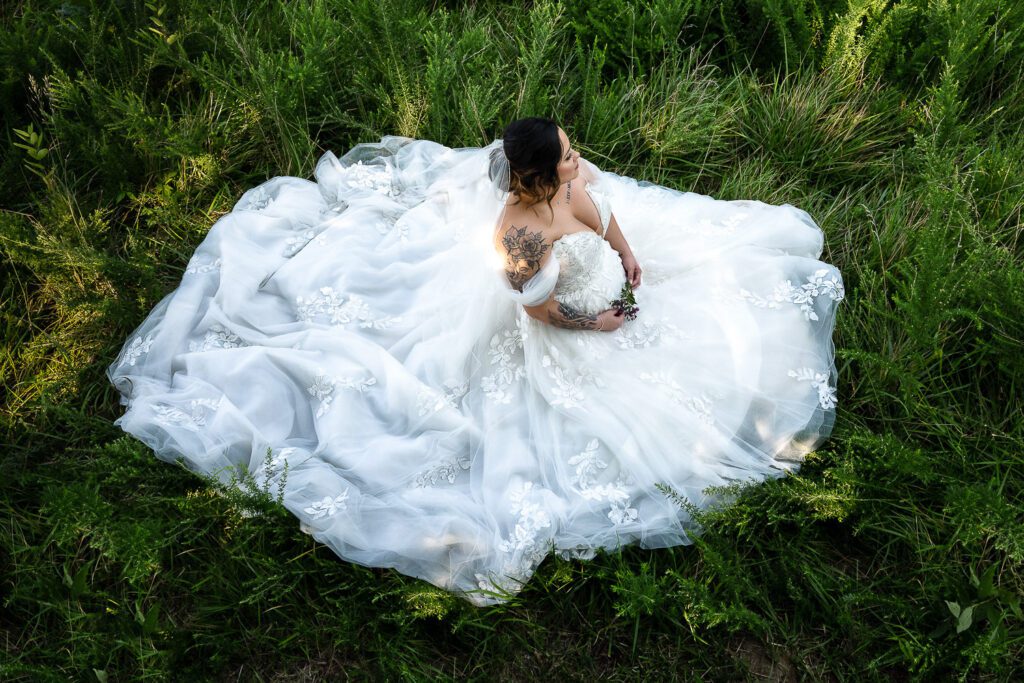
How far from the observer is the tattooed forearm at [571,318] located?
3.11 meters

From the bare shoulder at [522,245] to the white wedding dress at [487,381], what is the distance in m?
0.06

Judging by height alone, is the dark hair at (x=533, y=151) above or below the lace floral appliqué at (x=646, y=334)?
above

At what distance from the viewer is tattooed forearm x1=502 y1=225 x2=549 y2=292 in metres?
2.92

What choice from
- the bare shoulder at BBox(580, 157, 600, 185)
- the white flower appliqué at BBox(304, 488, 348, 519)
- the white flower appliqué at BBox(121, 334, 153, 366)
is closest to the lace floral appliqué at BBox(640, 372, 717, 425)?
the bare shoulder at BBox(580, 157, 600, 185)

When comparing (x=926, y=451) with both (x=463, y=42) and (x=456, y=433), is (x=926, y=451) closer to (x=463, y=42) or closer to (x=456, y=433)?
(x=456, y=433)

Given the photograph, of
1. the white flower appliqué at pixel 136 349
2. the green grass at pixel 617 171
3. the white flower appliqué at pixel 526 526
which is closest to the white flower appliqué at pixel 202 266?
the green grass at pixel 617 171

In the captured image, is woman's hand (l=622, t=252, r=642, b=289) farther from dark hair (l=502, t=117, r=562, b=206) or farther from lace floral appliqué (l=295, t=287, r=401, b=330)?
lace floral appliqué (l=295, t=287, r=401, b=330)

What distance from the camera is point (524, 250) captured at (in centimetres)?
293

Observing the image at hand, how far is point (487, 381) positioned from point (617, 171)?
5.69 ft

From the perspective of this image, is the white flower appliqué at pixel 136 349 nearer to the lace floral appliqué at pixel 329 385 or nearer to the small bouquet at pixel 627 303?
the lace floral appliqué at pixel 329 385

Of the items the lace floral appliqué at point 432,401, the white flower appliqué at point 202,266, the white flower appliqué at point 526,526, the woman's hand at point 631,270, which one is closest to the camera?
the white flower appliqué at point 526,526

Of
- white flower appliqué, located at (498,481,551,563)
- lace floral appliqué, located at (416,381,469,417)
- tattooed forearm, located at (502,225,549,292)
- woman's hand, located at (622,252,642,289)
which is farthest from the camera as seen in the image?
woman's hand, located at (622,252,642,289)

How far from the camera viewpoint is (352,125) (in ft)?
14.5

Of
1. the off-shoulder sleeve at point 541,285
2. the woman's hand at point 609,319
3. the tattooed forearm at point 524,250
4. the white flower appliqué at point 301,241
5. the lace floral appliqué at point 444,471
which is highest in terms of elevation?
the tattooed forearm at point 524,250
